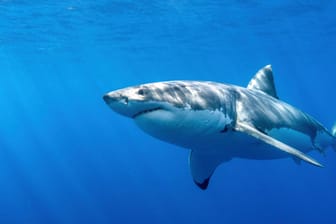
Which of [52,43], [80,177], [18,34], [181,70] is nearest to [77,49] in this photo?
[52,43]

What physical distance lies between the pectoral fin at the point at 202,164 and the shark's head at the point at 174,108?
1.93 metres

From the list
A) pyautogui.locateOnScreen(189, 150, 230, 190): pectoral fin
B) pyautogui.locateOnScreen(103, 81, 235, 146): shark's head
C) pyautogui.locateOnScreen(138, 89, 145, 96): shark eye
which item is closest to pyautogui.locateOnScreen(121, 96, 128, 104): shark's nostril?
pyautogui.locateOnScreen(103, 81, 235, 146): shark's head

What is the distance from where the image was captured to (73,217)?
27.7 metres

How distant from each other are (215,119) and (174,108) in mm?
800

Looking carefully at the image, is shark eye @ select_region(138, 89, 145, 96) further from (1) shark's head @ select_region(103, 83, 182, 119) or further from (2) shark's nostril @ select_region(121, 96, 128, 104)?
(2) shark's nostril @ select_region(121, 96, 128, 104)

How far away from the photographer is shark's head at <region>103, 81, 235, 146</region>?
3.90 metres

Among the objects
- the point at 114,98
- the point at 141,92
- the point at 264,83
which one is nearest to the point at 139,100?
the point at 141,92

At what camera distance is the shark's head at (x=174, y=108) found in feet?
12.8

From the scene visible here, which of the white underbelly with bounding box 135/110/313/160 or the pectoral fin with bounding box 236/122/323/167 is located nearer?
the white underbelly with bounding box 135/110/313/160

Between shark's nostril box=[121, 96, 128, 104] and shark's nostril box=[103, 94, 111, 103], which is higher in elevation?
shark's nostril box=[103, 94, 111, 103]

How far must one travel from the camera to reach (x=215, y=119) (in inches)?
187

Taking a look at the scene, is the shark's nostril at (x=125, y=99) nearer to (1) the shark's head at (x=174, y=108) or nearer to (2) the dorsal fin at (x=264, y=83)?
(1) the shark's head at (x=174, y=108)

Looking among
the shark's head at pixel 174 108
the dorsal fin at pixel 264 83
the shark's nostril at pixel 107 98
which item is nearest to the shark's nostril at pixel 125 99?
the shark's head at pixel 174 108

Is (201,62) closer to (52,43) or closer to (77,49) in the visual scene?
(77,49)
